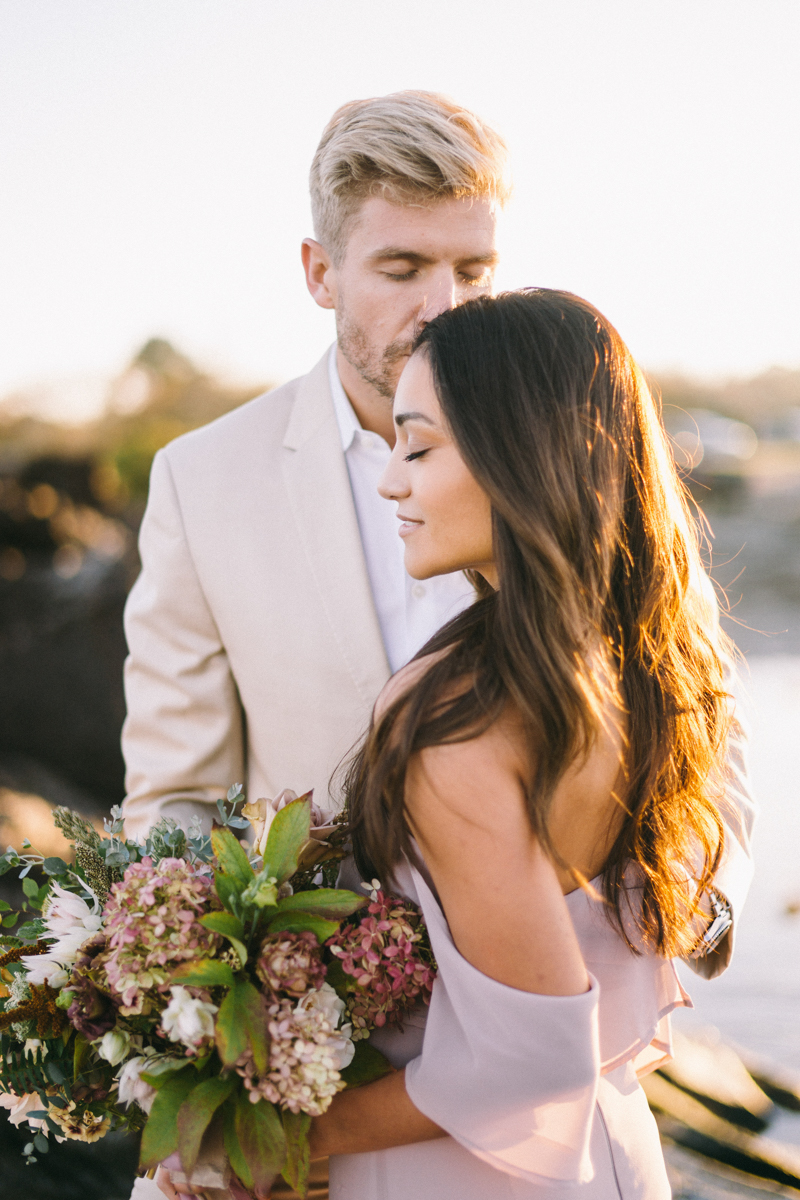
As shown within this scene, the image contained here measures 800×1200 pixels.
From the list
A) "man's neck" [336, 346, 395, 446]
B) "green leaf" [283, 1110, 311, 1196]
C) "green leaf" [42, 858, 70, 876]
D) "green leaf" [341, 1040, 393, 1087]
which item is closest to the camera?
"green leaf" [283, 1110, 311, 1196]

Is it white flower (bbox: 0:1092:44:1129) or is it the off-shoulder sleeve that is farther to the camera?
white flower (bbox: 0:1092:44:1129)

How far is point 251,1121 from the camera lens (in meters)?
1.25

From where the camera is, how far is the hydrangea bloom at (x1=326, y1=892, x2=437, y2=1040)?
1337mm

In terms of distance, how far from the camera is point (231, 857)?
53.3 inches

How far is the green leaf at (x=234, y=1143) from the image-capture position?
1.23 meters

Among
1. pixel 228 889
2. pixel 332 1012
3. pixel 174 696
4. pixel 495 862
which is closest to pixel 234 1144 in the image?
pixel 332 1012

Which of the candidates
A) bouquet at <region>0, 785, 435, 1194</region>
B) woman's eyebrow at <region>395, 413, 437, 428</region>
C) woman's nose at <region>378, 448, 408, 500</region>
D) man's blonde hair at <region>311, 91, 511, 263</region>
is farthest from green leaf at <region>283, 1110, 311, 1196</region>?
man's blonde hair at <region>311, 91, 511, 263</region>

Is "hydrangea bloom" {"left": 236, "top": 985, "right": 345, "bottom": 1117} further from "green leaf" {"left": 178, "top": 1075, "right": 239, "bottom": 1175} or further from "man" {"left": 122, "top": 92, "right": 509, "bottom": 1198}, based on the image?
"man" {"left": 122, "top": 92, "right": 509, "bottom": 1198}

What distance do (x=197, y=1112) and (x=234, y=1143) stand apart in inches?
3.6

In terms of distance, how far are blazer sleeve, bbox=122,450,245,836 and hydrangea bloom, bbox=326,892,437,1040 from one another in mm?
969

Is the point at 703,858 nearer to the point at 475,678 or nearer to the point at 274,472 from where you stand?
the point at 475,678

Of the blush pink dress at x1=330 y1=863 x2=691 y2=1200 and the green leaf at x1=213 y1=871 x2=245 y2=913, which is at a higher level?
the green leaf at x1=213 y1=871 x2=245 y2=913

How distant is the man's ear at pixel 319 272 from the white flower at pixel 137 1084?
1918 mm

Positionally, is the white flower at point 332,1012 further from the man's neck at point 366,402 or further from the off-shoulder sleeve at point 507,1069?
the man's neck at point 366,402
